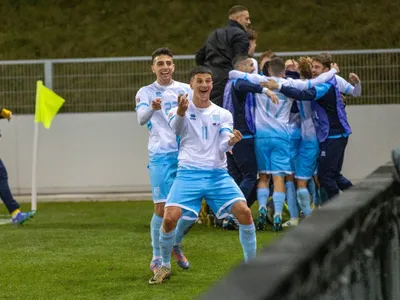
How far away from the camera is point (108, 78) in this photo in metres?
18.0

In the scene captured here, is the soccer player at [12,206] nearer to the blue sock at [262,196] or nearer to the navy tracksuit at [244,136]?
the navy tracksuit at [244,136]

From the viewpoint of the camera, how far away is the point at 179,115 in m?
8.04

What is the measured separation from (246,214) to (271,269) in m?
5.53

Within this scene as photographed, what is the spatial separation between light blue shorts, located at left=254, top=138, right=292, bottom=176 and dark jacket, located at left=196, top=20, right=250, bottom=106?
849mm

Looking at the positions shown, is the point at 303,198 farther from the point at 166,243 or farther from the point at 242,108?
the point at 166,243

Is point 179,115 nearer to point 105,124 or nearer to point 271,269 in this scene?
point 271,269

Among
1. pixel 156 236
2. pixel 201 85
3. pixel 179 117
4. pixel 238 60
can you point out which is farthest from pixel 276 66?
pixel 179 117

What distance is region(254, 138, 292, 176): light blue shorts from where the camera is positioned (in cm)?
1233

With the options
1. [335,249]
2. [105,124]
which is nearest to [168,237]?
[335,249]

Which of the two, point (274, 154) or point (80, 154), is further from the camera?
point (80, 154)

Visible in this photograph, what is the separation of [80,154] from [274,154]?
6371 millimetres

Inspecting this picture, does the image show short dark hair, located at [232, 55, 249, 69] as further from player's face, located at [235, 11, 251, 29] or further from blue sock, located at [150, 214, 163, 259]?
blue sock, located at [150, 214, 163, 259]

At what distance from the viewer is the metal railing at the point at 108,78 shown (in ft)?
58.4

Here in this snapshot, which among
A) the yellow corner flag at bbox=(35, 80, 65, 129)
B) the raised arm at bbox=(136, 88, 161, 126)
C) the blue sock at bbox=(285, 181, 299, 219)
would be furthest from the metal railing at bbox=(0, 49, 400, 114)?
the raised arm at bbox=(136, 88, 161, 126)
